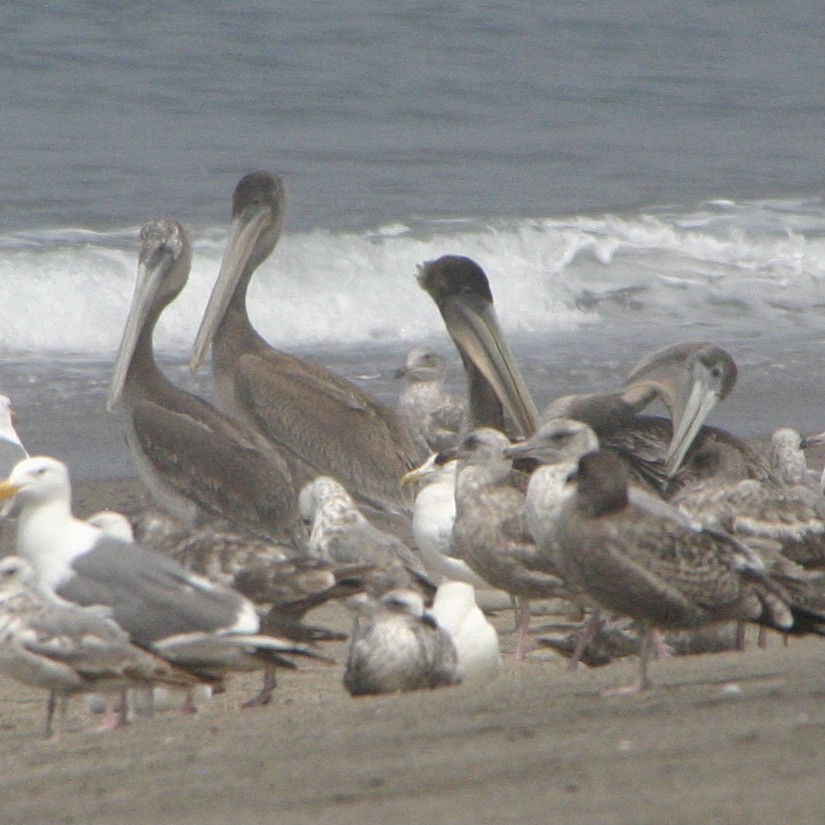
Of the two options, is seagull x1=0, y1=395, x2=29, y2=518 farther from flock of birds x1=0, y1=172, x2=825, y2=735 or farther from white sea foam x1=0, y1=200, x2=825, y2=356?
white sea foam x1=0, y1=200, x2=825, y2=356

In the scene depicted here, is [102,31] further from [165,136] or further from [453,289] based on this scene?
[453,289]

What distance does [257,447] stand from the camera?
9195mm

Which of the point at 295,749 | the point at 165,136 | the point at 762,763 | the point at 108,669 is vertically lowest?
the point at 165,136

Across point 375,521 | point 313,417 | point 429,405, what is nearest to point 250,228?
point 313,417

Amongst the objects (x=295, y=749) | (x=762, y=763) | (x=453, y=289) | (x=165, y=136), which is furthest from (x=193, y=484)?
(x=165, y=136)

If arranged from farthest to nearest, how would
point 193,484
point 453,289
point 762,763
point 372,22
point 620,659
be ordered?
point 372,22 < point 453,289 < point 193,484 < point 620,659 < point 762,763

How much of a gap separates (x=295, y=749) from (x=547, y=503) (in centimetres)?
222

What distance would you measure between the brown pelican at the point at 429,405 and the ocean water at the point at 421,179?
1339 millimetres

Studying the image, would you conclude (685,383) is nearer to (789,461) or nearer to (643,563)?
(789,461)

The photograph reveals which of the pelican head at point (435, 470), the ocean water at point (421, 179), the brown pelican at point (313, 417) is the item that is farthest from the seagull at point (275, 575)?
the ocean water at point (421, 179)

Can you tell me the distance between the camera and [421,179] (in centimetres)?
2339

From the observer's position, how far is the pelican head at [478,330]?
1009 cm

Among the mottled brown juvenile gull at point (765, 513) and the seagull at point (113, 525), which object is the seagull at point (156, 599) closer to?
the seagull at point (113, 525)

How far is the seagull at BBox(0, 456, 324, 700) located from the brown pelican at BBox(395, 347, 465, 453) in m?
5.69
